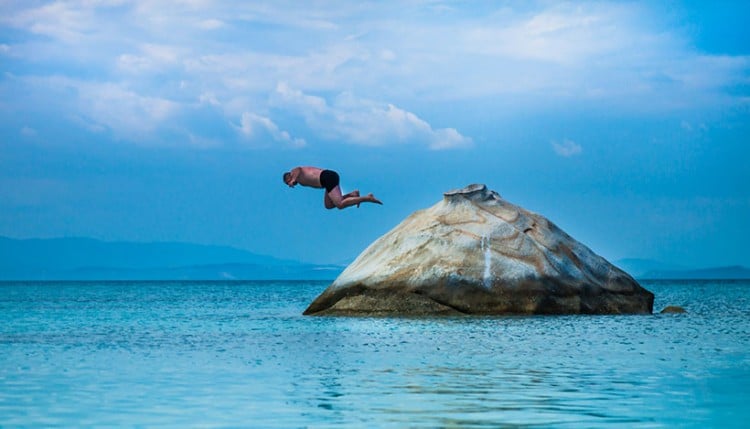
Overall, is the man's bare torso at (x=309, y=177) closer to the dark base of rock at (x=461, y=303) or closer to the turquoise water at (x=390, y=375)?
the turquoise water at (x=390, y=375)

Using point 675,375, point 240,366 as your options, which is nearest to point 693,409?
point 675,375

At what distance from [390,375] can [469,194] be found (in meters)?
15.0

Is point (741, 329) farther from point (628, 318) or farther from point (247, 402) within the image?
point (247, 402)

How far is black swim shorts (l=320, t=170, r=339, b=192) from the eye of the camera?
2338cm

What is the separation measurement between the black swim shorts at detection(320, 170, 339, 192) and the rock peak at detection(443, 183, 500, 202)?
7.36 meters

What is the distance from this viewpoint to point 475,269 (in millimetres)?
27859

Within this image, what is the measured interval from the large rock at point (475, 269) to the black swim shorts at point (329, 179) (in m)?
5.40

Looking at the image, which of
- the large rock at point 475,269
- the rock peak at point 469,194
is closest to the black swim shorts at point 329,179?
the large rock at point 475,269

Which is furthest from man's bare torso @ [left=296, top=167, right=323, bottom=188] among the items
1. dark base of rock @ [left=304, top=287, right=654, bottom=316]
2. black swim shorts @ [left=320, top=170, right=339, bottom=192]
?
dark base of rock @ [left=304, top=287, right=654, bottom=316]

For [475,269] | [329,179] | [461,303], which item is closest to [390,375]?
[329,179]

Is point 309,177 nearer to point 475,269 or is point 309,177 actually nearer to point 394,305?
point 394,305

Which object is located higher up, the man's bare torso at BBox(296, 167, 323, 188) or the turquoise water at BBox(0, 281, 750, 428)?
the man's bare torso at BBox(296, 167, 323, 188)

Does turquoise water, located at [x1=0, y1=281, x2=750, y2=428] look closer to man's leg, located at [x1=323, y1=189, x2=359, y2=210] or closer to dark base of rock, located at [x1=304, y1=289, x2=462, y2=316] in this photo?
dark base of rock, located at [x1=304, y1=289, x2=462, y2=316]

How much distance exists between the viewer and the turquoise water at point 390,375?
39.0 ft
